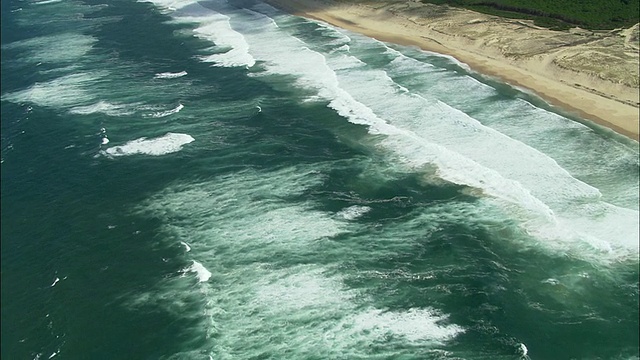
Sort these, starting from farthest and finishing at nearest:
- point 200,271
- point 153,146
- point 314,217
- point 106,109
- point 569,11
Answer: point 569,11 < point 106,109 < point 153,146 < point 314,217 < point 200,271

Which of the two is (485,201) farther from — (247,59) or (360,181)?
(247,59)

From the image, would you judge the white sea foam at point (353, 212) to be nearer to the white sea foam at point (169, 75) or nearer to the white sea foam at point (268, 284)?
the white sea foam at point (268, 284)

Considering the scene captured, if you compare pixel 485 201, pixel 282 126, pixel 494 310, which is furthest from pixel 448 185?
pixel 282 126

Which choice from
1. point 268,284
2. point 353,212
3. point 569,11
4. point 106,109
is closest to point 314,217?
point 353,212

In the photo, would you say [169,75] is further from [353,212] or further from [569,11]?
[569,11]

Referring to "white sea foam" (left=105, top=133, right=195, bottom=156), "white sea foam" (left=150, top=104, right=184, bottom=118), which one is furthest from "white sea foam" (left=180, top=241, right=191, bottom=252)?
"white sea foam" (left=150, top=104, right=184, bottom=118)

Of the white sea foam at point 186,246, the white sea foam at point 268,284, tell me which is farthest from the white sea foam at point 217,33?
the white sea foam at point 186,246
